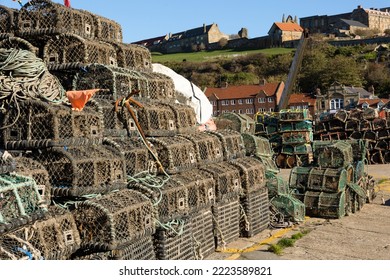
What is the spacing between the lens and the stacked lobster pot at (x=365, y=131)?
70.3ft

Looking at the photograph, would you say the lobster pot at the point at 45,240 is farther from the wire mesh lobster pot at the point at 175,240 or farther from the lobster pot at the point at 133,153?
the lobster pot at the point at 133,153

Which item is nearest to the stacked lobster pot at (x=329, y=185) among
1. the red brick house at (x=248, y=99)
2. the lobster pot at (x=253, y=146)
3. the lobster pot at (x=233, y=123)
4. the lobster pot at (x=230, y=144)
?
the lobster pot at (x=253, y=146)

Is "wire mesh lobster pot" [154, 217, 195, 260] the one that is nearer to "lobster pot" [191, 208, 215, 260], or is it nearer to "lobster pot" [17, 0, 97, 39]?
"lobster pot" [191, 208, 215, 260]

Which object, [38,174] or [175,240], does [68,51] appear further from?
[175,240]

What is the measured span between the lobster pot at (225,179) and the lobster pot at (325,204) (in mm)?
2651

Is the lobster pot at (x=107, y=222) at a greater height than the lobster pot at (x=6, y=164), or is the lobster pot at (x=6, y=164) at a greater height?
the lobster pot at (x=6, y=164)

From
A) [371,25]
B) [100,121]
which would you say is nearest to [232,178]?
[100,121]

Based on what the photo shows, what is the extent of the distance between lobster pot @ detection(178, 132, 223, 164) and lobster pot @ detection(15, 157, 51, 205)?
2.79 m

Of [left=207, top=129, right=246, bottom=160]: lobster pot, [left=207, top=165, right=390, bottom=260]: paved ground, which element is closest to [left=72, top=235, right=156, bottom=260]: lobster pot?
[left=207, top=165, right=390, bottom=260]: paved ground

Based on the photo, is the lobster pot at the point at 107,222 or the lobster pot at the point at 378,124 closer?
the lobster pot at the point at 107,222

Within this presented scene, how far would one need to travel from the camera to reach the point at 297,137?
754 inches

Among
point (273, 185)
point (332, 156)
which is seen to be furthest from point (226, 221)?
point (332, 156)

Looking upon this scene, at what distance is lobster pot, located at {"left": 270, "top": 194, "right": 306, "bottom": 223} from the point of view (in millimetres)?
9609
